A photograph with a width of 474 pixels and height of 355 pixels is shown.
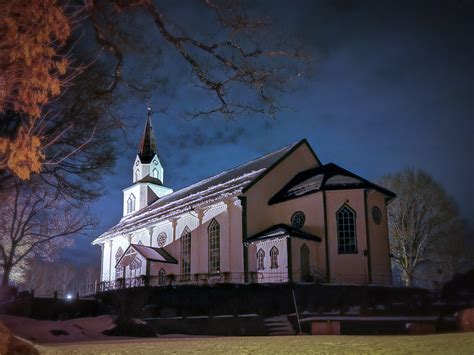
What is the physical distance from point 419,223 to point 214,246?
16.3 m

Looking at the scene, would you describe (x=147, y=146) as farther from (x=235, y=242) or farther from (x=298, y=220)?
(x=298, y=220)

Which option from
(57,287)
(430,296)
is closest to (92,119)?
(430,296)

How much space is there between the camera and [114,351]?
10219 mm

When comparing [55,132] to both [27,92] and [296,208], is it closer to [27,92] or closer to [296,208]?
[27,92]

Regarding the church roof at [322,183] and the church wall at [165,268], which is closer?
the church roof at [322,183]

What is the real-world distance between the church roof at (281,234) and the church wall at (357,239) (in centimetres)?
123

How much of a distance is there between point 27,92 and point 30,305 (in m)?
21.8

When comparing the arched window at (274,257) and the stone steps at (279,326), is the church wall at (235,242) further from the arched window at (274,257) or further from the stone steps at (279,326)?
the stone steps at (279,326)

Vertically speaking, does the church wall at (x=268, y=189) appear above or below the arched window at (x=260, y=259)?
above

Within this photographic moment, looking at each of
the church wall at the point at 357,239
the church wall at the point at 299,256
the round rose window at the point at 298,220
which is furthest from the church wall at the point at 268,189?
the church wall at the point at 357,239

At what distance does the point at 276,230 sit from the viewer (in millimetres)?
29531

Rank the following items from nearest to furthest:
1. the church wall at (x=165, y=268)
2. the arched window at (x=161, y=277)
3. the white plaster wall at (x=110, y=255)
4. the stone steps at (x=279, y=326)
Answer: the stone steps at (x=279, y=326) → the arched window at (x=161, y=277) → the church wall at (x=165, y=268) → the white plaster wall at (x=110, y=255)

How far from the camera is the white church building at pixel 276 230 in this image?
29.0 metres

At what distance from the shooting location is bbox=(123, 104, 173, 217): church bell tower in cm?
5234
